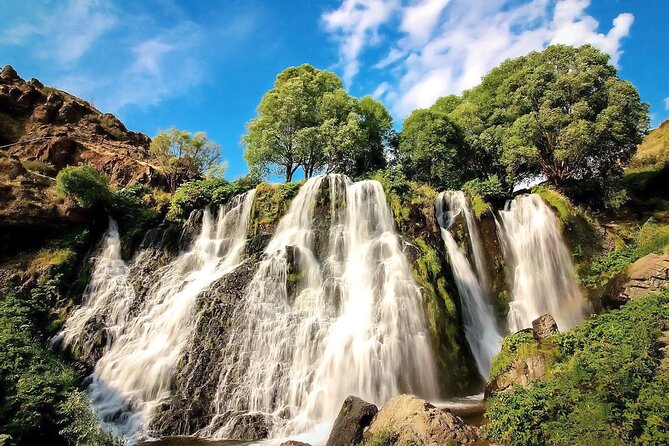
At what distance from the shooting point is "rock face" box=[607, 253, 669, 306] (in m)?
11.7

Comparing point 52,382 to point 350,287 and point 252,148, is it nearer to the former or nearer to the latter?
point 350,287

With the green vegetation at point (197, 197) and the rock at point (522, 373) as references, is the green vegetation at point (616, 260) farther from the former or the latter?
the green vegetation at point (197, 197)

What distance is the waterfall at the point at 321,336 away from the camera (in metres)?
12.1

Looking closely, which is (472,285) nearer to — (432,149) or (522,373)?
(522,373)

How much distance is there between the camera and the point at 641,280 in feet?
39.6

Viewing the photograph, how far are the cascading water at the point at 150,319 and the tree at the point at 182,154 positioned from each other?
21.7 feet

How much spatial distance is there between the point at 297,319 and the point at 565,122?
21.8 meters

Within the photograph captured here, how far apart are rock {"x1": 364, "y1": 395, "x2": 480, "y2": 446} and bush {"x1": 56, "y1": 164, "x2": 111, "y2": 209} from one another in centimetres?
1877

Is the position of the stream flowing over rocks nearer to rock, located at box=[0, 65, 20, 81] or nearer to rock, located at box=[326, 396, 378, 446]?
rock, located at box=[326, 396, 378, 446]

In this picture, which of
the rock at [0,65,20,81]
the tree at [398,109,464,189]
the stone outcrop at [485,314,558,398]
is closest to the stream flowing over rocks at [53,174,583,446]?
the stone outcrop at [485,314,558,398]

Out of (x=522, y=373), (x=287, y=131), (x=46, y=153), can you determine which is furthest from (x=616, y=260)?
(x=46, y=153)

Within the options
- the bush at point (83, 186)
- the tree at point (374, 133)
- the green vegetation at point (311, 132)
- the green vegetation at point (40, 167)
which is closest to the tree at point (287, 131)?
the green vegetation at point (311, 132)

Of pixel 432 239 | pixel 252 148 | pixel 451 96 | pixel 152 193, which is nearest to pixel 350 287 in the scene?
pixel 432 239

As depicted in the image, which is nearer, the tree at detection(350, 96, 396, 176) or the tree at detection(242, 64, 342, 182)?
the tree at detection(242, 64, 342, 182)
